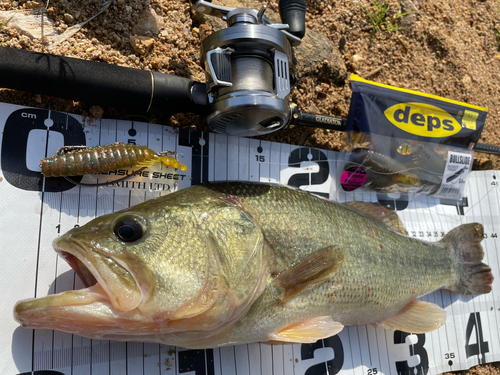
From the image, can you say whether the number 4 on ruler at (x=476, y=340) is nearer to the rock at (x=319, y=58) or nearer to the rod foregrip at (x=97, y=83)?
the rock at (x=319, y=58)

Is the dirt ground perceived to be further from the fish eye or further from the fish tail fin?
the fish eye

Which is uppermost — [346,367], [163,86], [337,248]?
[163,86]

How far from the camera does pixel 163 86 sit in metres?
1.97

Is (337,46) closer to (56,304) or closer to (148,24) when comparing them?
(148,24)

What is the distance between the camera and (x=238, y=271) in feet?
5.28

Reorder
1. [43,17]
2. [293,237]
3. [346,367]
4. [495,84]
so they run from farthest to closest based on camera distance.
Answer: [495,84]
[346,367]
[43,17]
[293,237]

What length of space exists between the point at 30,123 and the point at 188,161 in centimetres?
90

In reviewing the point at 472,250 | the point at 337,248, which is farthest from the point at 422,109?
the point at 337,248

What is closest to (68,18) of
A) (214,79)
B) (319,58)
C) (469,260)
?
A: (214,79)

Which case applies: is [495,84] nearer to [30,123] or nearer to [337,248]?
[337,248]

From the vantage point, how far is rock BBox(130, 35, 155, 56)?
2260mm

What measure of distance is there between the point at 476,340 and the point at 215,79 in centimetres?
300

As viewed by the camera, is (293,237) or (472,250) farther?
(472,250)

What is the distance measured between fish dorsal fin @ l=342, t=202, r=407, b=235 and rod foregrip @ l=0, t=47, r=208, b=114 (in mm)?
1230
